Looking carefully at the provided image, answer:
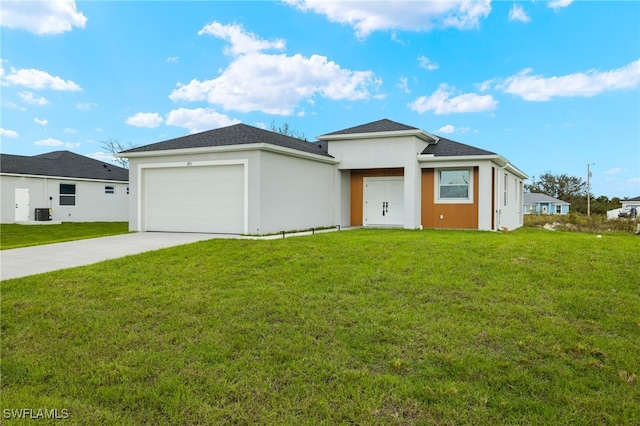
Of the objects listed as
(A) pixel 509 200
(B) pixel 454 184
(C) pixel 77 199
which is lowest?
(A) pixel 509 200

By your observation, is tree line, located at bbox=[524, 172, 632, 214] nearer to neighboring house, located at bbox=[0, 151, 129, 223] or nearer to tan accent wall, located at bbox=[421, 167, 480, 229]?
tan accent wall, located at bbox=[421, 167, 480, 229]

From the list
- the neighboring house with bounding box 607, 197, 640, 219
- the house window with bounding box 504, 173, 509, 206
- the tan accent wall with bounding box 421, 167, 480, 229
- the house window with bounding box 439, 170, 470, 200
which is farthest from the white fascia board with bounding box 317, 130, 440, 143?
the neighboring house with bounding box 607, 197, 640, 219

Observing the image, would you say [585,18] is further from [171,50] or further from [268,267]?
[171,50]

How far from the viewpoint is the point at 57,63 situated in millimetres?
17312

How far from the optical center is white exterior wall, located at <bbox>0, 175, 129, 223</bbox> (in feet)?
71.4

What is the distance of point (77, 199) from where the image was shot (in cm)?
2464

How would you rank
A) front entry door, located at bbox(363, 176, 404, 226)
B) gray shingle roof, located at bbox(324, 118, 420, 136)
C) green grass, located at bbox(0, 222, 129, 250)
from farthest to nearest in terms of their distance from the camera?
front entry door, located at bbox(363, 176, 404, 226) < gray shingle roof, located at bbox(324, 118, 420, 136) < green grass, located at bbox(0, 222, 129, 250)

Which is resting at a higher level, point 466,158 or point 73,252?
point 466,158

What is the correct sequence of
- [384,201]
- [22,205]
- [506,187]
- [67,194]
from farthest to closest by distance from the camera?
[67,194] < [22,205] < [506,187] < [384,201]

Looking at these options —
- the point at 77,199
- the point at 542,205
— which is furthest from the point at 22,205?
the point at 542,205

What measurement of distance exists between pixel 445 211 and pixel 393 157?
9.52 ft

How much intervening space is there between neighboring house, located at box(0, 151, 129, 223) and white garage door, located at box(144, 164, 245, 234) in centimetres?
1253

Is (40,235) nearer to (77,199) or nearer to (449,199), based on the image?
(77,199)

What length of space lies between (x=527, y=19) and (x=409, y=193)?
7022mm
